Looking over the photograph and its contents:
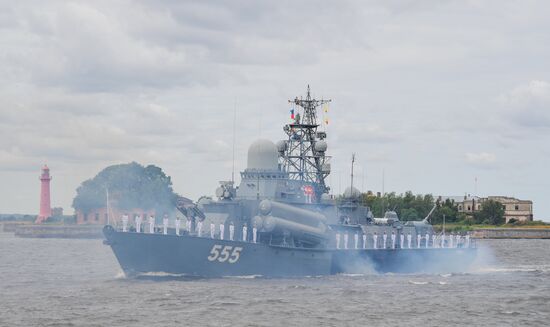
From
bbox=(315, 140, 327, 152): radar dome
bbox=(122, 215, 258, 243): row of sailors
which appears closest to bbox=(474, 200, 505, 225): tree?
bbox=(315, 140, 327, 152): radar dome

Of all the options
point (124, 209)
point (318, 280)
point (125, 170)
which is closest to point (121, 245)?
point (318, 280)

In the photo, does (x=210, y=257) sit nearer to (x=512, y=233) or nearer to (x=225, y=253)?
(x=225, y=253)

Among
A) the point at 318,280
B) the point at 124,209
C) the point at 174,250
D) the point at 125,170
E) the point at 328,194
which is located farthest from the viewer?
the point at 125,170

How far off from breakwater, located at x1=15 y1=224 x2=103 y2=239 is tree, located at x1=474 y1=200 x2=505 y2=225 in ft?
263

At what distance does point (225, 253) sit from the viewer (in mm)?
51844

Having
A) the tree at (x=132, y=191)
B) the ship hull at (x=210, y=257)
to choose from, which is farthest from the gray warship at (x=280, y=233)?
the tree at (x=132, y=191)

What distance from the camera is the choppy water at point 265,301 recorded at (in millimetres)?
39000

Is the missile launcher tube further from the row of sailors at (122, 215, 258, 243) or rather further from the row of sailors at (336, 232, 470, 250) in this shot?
the row of sailors at (336, 232, 470, 250)

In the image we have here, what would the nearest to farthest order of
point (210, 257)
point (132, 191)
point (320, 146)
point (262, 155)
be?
point (210, 257)
point (262, 155)
point (320, 146)
point (132, 191)

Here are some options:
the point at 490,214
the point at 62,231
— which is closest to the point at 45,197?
the point at 62,231

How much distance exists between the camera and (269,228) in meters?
52.3

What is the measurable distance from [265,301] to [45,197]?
14729 centimetres

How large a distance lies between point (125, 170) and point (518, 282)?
111796 mm

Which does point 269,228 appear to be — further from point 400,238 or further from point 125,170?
point 125,170
